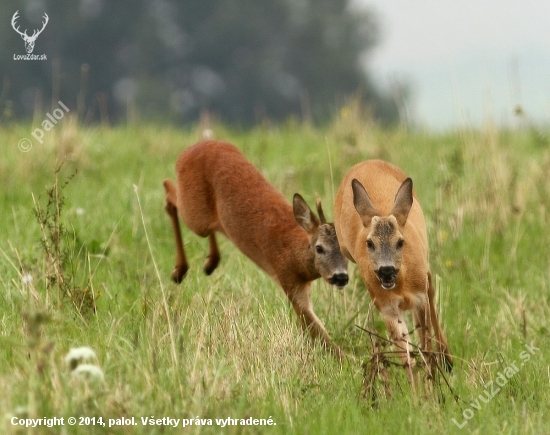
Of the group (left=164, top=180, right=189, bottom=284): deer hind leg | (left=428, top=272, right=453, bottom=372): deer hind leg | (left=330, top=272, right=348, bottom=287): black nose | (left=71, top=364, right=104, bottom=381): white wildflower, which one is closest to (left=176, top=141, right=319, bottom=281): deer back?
(left=164, top=180, right=189, bottom=284): deer hind leg

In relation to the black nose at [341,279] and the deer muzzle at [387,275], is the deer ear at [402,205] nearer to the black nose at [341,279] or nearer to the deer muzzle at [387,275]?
the deer muzzle at [387,275]

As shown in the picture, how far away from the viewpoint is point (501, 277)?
7.51 m

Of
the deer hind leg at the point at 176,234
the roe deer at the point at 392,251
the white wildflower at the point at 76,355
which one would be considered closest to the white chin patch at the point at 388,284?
the roe deer at the point at 392,251

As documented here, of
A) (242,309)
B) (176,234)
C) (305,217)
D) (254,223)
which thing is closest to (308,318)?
(242,309)

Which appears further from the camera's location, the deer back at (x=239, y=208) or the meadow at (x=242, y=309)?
the deer back at (x=239, y=208)

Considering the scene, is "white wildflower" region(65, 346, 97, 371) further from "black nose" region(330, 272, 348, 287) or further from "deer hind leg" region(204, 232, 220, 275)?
"deer hind leg" region(204, 232, 220, 275)

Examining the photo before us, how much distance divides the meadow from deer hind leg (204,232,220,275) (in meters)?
0.06

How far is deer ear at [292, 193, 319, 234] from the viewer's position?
21.3 ft

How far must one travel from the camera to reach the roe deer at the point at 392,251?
509cm

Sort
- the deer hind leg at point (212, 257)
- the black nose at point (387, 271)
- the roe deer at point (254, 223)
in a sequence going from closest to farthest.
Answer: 1. the black nose at point (387, 271)
2. the roe deer at point (254, 223)
3. the deer hind leg at point (212, 257)

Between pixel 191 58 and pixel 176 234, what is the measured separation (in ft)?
89.2

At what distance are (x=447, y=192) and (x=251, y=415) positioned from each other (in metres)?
4.79

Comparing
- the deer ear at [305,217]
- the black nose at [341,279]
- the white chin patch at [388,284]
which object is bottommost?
the black nose at [341,279]

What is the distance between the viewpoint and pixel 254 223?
22.7 ft
